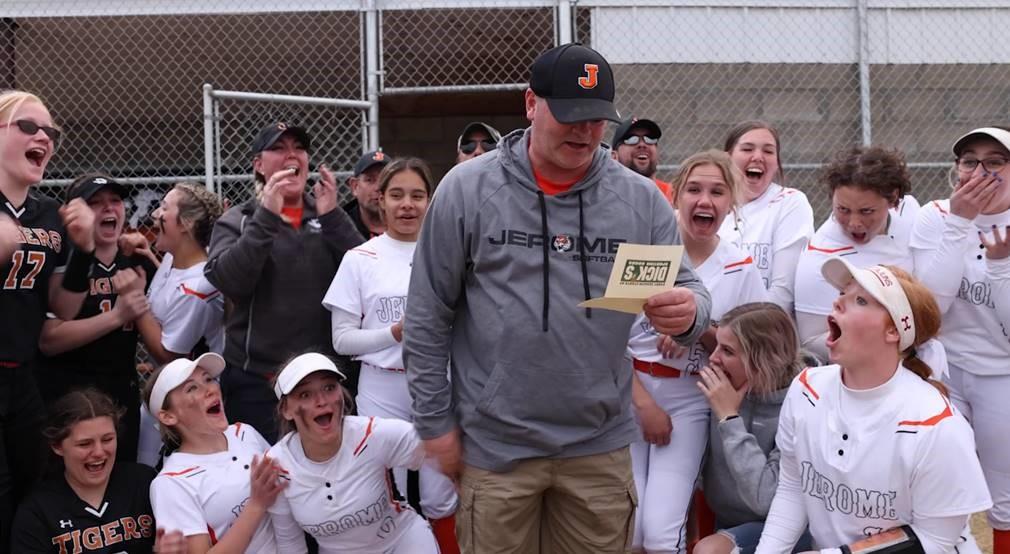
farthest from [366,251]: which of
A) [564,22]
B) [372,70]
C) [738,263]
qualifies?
[564,22]

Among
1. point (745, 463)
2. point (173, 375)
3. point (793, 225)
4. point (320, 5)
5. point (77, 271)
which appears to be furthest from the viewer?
point (320, 5)

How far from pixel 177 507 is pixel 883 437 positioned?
2.50 m

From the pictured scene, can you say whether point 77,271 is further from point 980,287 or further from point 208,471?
point 980,287

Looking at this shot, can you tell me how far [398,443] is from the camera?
400 cm

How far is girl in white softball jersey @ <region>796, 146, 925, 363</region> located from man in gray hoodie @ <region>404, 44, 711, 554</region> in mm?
1391

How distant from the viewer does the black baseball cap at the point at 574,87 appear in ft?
9.19

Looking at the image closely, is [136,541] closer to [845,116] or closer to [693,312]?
[693,312]

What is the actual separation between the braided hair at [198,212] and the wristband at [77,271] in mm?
839

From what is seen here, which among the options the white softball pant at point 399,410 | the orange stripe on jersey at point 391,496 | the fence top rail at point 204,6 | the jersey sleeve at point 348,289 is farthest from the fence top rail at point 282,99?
the orange stripe on jersey at point 391,496

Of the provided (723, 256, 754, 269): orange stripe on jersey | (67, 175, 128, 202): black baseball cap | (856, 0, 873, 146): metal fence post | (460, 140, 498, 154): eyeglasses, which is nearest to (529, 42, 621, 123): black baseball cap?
(723, 256, 754, 269): orange stripe on jersey

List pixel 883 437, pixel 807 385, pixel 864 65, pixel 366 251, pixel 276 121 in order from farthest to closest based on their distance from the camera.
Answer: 1. pixel 276 121
2. pixel 864 65
3. pixel 366 251
4. pixel 807 385
5. pixel 883 437

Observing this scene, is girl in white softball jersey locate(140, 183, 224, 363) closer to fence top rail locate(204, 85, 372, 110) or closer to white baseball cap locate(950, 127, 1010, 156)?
fence top rail locate(204, 85, 372, 110)

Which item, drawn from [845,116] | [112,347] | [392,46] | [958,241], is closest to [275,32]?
[392,46]

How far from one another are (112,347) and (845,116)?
5707 mm
